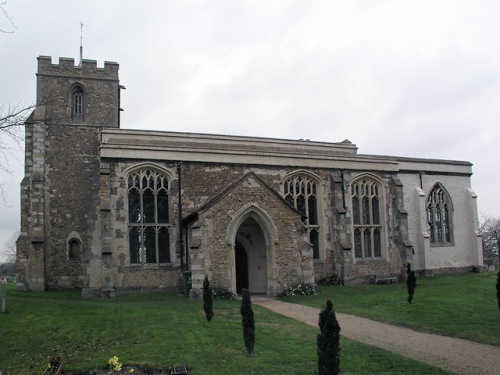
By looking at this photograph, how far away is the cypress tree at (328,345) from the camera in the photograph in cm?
826

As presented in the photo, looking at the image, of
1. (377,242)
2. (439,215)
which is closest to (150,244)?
(377,242)

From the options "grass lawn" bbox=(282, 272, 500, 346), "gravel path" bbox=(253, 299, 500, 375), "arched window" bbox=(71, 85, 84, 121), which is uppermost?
"arched window" bbox=(71, 85, 84, 121)

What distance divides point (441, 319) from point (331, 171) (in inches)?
501

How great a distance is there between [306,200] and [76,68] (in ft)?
51.0

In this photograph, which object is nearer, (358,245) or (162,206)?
(162,206)

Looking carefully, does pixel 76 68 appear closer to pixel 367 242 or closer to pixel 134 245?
pixel 134 245

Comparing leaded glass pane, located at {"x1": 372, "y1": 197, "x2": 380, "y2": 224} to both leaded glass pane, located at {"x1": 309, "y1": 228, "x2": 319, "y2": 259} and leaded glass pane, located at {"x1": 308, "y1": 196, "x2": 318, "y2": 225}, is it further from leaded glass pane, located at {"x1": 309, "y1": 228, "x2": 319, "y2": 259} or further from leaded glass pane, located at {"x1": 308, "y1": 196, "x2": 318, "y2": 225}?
leaded glass pane, located at {"x1": 309, "y1": 228, "x2": 319, "y2": 259}

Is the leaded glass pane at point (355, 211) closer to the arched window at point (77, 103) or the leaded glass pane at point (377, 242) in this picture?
the leaded glass pane at point (377, 242)

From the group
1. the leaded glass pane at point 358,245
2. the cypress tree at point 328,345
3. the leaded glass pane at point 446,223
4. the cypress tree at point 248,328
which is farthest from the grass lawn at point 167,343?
the leaded glass pane at point 446,223

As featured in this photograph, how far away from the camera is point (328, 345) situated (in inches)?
329

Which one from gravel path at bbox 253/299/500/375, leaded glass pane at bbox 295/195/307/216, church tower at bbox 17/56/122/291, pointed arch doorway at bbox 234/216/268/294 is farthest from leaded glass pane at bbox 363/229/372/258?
church tower at bbox 17/56/122/291

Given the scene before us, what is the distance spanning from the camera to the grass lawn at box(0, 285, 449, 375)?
1012 centimetres

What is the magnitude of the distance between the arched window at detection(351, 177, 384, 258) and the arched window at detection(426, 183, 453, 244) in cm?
515

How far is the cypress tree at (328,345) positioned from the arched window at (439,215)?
2452 cm
